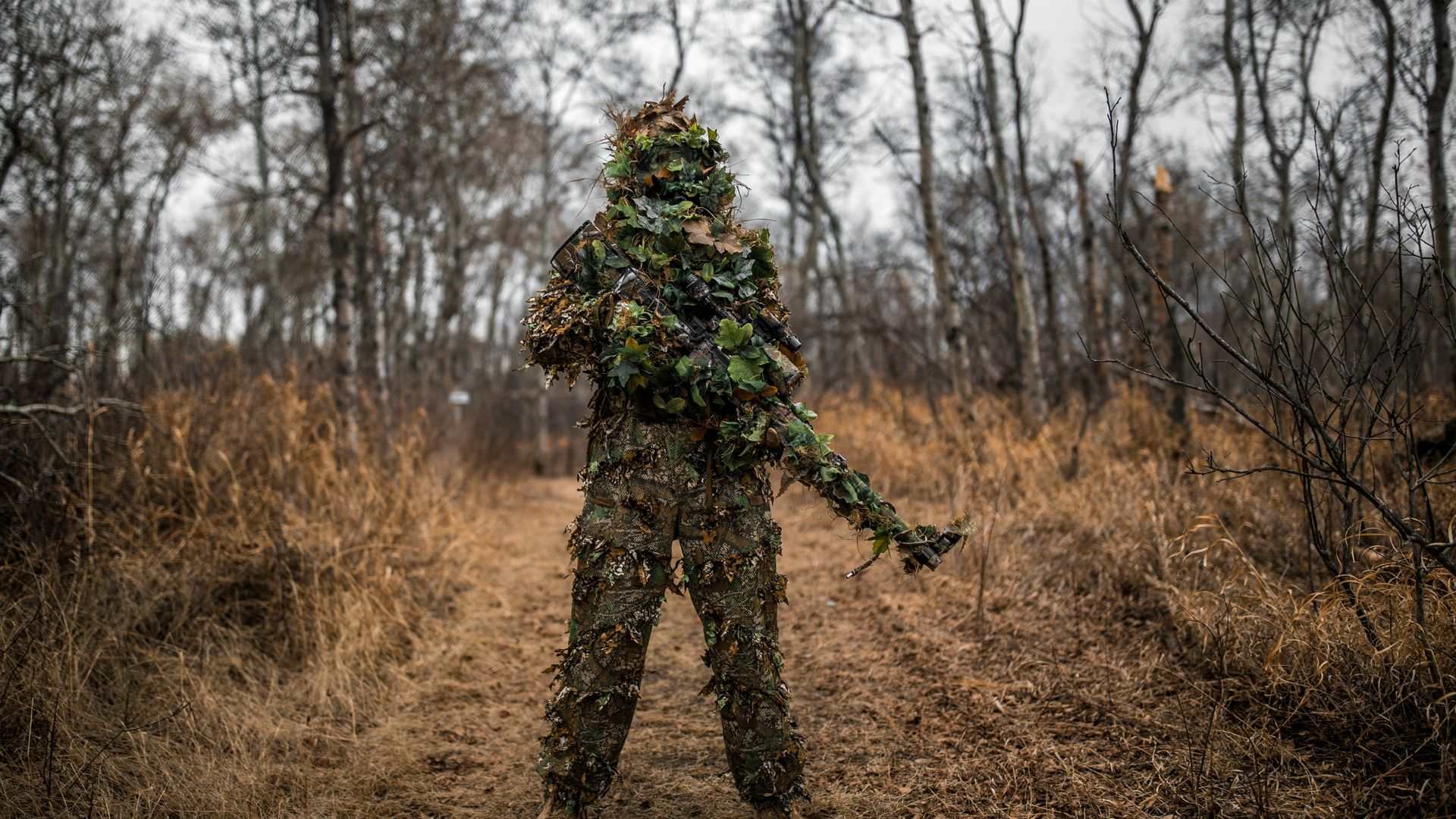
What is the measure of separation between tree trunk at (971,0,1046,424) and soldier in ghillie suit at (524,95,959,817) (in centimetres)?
602

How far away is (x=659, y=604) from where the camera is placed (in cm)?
258

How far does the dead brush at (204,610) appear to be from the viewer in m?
2.67

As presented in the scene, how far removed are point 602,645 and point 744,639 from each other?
1.56 feet

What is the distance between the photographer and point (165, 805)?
98.5 inches

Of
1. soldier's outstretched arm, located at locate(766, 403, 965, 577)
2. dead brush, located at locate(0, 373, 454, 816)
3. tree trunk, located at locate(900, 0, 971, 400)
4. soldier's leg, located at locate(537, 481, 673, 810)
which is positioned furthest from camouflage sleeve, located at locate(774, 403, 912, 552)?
tree trunk, located at locate(900, 0, 971, 400)

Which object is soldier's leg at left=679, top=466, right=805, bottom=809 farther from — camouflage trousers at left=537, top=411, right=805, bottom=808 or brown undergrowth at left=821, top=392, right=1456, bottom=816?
brown undergrowth at left=821, top=392, right=1456, bottom=816

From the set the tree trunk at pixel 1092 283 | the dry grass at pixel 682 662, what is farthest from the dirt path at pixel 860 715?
the tree trunk at pixel 1092 283

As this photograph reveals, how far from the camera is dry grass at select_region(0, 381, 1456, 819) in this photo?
2516 mm

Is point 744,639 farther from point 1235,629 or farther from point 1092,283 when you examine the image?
point 1092,283

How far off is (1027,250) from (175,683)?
19382 mm

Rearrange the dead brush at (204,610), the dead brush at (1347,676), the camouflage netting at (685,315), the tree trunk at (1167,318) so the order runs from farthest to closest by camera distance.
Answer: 1. the tree trunk at (1167,318)
2. the dead brush at (204,610)
3. the camouflage netting at (685,315)
4. the dead brush at (1347,676)

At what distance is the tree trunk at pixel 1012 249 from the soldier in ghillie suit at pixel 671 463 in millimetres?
6023

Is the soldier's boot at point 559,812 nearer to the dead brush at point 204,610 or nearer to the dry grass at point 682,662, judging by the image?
the dry grass at point 682,662

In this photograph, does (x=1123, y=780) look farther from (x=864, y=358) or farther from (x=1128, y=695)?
(x=864, y=358)
